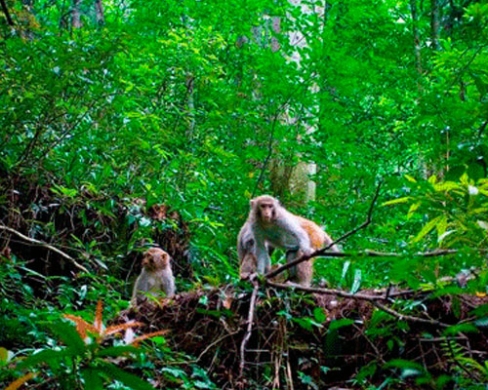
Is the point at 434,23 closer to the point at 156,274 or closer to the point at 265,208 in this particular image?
the point at 265,208

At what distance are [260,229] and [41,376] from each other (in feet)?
14.5

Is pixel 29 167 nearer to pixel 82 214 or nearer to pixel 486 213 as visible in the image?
pixel 82 214

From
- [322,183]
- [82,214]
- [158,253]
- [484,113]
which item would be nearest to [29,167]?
[82,214]

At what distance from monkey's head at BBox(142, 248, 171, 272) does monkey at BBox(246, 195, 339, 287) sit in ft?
3.60

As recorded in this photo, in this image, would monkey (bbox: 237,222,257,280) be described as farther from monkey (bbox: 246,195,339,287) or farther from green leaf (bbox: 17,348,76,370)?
A: green leaf (bbox: 17,348,76,370)

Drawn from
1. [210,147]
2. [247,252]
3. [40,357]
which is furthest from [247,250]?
[40,357]

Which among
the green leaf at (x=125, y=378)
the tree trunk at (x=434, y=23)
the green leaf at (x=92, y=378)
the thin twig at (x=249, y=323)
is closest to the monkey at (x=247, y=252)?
the thin twig at (x=249, y=323)

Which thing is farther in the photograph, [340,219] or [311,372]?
[340,219]

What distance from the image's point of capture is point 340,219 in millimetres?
9945

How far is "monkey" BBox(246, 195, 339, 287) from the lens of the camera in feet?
25.5

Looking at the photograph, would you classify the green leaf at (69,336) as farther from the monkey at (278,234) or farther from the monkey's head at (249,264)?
the monkey's head at (249,264)

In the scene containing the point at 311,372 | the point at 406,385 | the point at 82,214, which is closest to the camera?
the point at 406,385

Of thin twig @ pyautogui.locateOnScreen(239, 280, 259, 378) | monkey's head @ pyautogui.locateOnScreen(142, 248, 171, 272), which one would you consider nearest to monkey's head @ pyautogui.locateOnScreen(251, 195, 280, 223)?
monkey's head @ pyautogui.locateOnScreen(142, 248, 171, 272)

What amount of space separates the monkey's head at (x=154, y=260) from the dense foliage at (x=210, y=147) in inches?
8.2
